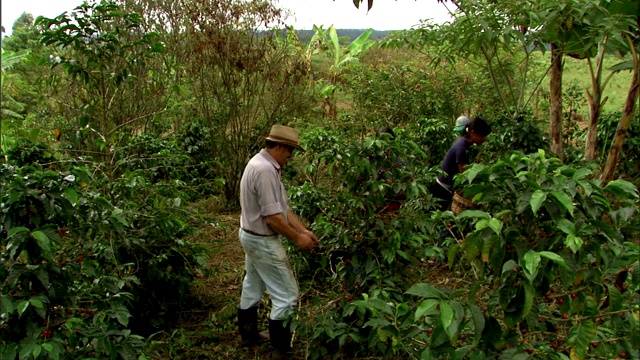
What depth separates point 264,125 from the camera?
295 inches

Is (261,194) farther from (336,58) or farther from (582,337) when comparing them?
(336,58)

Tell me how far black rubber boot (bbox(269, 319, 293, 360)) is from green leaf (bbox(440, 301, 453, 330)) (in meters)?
1.84

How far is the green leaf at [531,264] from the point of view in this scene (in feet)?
5.71

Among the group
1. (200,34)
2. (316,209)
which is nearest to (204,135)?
(200,34)

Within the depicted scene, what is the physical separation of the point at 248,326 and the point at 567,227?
2.59 m

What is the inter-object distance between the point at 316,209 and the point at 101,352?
188 cm

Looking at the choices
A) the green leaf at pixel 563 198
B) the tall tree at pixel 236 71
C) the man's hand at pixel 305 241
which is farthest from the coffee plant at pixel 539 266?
the tall tree at pixel 236 71

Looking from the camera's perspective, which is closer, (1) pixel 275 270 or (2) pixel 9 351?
(2) pixel 9 351

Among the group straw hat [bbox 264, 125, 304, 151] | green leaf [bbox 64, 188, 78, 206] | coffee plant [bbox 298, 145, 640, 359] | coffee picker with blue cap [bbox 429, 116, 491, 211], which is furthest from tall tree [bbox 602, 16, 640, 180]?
green leaf [bbox 64, 188, 78, 206]

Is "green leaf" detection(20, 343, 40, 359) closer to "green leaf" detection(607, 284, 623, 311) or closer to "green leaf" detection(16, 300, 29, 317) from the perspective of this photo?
"green leaf" detection(16, 300, 29, 317)

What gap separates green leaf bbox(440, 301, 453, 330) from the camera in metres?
1.78

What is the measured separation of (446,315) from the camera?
5.92 ft

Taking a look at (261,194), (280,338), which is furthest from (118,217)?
(280,338)

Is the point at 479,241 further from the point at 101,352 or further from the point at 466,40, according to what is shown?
the point at 466,40
